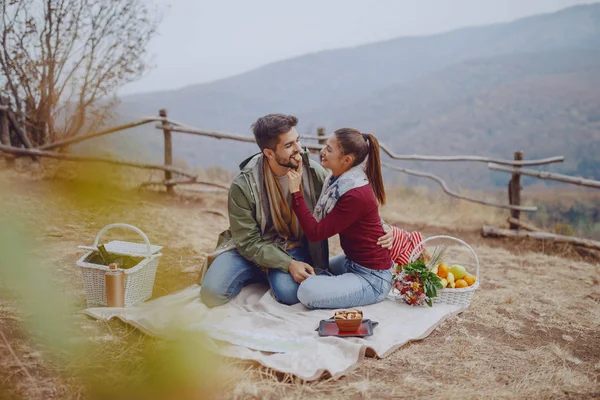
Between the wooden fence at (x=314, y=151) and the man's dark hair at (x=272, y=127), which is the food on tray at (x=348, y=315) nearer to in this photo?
the man's dark hair at (x=272, y=127)

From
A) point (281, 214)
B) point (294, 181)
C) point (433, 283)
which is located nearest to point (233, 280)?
point (281, 214)

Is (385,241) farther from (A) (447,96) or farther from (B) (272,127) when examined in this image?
(A) (447,96)

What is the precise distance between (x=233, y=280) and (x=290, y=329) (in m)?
0.62

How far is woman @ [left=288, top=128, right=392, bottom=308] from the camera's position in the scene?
3.31m

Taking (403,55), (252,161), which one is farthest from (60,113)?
(403,55)

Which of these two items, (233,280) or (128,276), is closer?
(128,276)

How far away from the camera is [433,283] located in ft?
11.6

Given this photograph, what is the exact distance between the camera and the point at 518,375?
9.14 feet

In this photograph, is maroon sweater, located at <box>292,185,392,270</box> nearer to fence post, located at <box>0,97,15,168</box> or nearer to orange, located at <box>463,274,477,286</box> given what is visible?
orange, located at <box>463,274,477,286</box>

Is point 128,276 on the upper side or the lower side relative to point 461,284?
upper

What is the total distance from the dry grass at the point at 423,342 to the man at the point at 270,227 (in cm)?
44

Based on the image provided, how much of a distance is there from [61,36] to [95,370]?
790cm

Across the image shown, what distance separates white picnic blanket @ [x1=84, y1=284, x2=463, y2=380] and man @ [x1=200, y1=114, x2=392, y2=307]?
14 centimetres

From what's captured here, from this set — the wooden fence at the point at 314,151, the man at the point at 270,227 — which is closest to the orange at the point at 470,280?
the man at the point at 270,227
